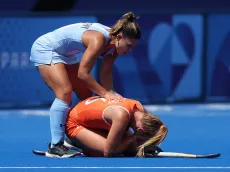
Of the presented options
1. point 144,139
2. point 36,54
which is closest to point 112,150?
point 144,139

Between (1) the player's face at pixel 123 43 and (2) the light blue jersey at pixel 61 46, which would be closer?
(1) the player's face at pixel 123 43

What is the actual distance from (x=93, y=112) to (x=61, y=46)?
72cm

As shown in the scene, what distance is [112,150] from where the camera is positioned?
7.86 m

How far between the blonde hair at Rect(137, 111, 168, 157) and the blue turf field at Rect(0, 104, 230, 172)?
19cm

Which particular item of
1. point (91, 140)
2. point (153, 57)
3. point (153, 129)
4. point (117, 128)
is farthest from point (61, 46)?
point (153, 57)

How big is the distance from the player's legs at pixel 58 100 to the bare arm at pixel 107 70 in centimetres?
46

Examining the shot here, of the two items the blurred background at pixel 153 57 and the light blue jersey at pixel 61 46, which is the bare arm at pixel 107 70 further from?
the blurred background at pixel 153 57

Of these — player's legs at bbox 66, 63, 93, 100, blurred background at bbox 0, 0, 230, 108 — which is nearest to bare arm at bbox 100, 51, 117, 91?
player's legs at bbox 66, 63, 93, 100

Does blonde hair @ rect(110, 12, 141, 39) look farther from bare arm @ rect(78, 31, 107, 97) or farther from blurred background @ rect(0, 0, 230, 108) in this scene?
blurred background @ rect(0, 0, 230, 108)

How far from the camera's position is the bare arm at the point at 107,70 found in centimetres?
850

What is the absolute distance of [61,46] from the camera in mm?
8305

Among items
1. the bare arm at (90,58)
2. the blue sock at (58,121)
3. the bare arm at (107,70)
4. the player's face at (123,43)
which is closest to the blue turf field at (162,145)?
the blue sock at (58,121)

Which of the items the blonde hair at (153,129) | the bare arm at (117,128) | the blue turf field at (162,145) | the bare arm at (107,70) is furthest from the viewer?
the bare arm at (107,70)

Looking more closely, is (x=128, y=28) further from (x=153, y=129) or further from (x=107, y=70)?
(x=153, y=129)
